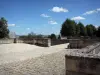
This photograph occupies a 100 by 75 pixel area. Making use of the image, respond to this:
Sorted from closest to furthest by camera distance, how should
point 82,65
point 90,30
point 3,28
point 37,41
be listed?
point 82,65
point 37,41
point 3,28
point 90,30

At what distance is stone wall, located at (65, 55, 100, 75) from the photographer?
218 cm

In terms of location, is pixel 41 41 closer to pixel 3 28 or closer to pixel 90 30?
pixel 3 28

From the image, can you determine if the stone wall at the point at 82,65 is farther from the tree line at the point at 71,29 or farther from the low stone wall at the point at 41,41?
the tree line at the point at 71,29

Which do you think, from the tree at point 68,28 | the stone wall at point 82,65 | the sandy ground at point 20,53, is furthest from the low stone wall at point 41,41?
the tree at point 68,28

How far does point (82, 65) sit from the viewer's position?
7.45ft

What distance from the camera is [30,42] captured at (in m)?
19.7

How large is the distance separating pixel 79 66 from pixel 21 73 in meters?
3.49

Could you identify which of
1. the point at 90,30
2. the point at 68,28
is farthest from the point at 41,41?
the point at 90,30

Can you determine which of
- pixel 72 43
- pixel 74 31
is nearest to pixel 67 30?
pixel 74 31

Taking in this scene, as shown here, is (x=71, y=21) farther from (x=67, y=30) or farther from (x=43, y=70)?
(x=43, y=70)

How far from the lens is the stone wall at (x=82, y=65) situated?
85.9 inches

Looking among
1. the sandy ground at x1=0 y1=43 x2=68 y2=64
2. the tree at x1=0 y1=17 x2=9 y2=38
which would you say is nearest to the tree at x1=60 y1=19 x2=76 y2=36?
the tree at x1=0 y1=17 x2=9 y2=38

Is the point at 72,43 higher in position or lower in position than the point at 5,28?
lower

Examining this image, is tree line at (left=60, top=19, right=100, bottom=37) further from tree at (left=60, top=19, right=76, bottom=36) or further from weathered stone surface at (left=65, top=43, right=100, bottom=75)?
weathered stone surface at (left=65, top=43, right=100, bottom=75)
